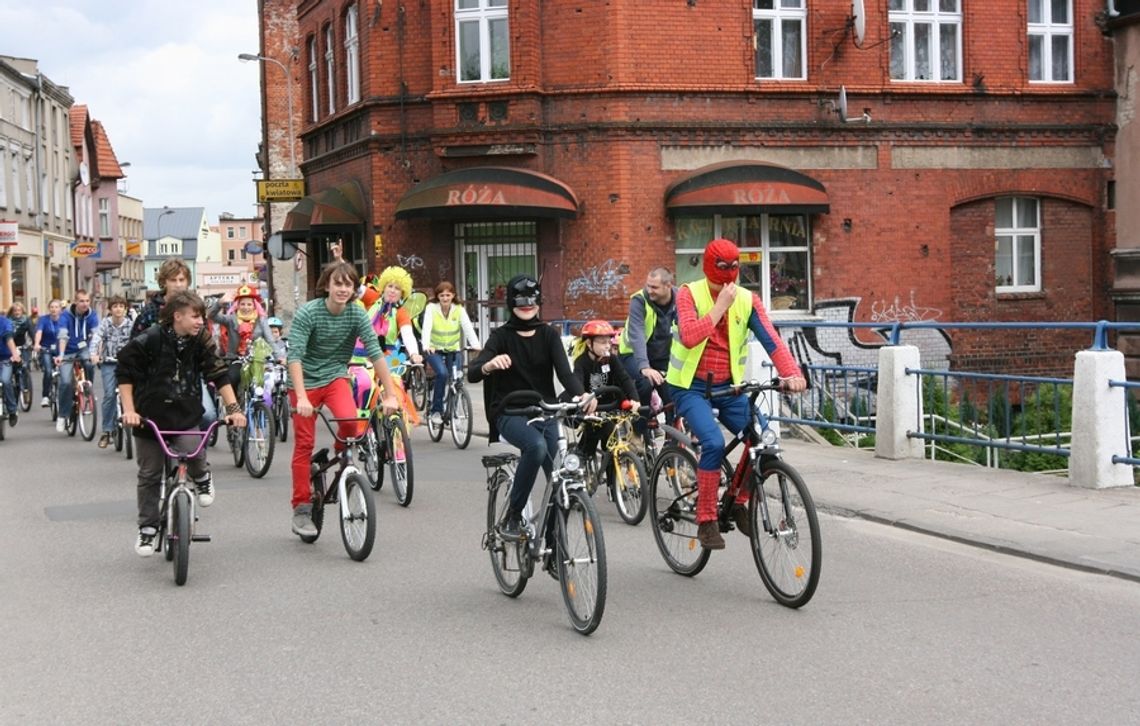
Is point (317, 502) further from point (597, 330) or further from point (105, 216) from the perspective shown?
point (105, 216)

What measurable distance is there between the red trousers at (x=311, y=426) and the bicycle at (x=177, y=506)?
69 cm

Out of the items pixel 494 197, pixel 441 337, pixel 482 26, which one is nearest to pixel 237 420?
pixel 441 337

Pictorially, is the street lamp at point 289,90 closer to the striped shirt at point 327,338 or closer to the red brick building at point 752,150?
the red brick building at point 752,150

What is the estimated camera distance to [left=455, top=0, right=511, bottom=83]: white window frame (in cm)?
2344

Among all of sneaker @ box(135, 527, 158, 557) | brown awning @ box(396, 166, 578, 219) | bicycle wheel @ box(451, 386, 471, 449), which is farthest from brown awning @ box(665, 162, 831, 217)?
sneaker @ box(135, 527, 158, 557)

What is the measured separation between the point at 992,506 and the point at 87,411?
1171cm

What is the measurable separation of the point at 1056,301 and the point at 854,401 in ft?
39.0

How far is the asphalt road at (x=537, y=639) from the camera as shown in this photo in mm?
5484

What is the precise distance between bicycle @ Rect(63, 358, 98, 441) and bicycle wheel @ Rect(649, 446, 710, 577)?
1097 cm

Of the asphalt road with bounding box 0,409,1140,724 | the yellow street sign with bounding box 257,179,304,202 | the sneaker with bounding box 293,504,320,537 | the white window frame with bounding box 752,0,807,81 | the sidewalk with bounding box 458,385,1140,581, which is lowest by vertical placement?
the asphalt road with bounding box 0,409,1140,724

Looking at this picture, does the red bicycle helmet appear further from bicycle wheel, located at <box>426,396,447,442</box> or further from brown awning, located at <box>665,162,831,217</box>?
brown awning, located at <box>665,162,831,217</box>

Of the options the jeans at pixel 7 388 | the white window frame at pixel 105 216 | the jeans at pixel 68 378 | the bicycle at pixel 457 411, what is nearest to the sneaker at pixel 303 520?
the bicycle at pixel 457 411

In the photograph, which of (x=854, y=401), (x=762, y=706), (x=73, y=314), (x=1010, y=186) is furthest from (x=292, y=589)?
(x=1010, y=186)

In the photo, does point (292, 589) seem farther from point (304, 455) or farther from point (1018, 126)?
point (1018, 126)
